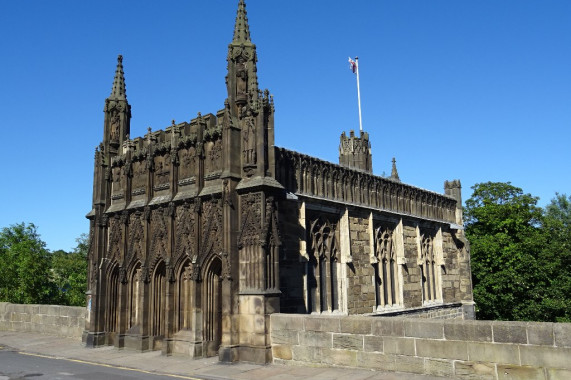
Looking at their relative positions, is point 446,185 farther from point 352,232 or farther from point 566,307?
point 352,232

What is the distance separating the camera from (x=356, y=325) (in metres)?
12.5

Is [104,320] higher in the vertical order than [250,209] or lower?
lower

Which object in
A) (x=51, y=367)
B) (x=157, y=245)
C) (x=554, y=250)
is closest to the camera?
(x=51, y=367)

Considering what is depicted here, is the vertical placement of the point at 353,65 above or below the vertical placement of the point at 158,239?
above

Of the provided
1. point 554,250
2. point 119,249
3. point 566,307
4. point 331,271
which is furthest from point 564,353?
point 554,250

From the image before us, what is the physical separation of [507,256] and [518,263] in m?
0.85

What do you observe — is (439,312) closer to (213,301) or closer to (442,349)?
(213,301)

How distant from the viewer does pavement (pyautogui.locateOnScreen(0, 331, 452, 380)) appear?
1189 cm

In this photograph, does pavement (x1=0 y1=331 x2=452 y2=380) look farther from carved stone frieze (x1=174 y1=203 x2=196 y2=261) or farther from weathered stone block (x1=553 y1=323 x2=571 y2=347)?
carved stone frieze (x1=174 y1=203 x2=196 y2=261)

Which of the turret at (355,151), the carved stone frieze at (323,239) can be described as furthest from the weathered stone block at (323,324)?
the turret at (355,151)

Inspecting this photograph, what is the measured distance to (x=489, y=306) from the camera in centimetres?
3484

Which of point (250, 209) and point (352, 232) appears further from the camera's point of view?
point (352, 232)

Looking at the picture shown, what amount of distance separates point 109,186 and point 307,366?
40.9ft

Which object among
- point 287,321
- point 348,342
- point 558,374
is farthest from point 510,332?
point 287,321
